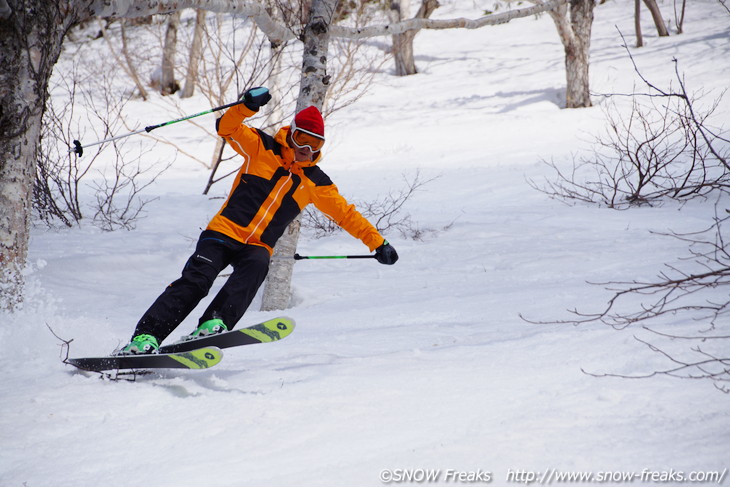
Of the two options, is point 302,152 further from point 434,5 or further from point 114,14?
point 434,5

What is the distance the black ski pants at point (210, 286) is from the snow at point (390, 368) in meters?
0.29

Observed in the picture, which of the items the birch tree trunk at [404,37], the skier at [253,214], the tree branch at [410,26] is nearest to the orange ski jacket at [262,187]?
the skier at [253,214]

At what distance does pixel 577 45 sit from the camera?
41.9 ft

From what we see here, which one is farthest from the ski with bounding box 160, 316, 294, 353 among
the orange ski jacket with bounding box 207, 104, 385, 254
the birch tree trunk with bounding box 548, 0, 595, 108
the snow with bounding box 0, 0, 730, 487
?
the birch tree trunk with bounding box 548, 0, 595, 108

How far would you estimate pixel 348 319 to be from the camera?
4.58 m

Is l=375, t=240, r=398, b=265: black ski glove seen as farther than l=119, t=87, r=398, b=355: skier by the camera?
Yes

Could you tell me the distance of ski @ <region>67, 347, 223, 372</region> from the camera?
2867 millimetres

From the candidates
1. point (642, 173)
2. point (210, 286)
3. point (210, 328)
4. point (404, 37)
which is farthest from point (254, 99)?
point (404, 37)

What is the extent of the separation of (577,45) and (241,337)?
39.9 ft

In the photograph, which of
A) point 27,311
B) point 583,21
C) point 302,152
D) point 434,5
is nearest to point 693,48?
point 583,21

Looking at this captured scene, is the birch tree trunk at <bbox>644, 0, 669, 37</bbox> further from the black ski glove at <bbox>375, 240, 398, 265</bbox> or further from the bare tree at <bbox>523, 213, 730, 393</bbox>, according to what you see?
the black ski glove at <bbox>375, 240, 398, 265</bbox>

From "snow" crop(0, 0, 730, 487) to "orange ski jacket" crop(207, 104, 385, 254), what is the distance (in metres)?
0.82

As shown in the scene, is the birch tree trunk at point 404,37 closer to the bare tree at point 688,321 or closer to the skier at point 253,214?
the skier at point 253,214

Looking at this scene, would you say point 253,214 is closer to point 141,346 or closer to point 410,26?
point 141,346
